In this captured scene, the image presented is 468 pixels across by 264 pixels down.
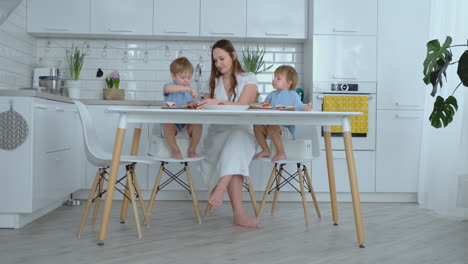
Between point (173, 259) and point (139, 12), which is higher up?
point (139, 12)

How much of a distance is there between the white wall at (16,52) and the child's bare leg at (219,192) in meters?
2.12

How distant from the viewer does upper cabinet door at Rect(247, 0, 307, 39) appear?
4.98 metres

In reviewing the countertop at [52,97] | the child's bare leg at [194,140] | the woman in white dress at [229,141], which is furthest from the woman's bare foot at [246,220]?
the countertop at [52,97]

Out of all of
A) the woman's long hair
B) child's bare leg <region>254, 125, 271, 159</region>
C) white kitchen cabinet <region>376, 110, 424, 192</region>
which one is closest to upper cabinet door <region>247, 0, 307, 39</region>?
white kitchen cabinet <region>376, 110, 424, 192</region>

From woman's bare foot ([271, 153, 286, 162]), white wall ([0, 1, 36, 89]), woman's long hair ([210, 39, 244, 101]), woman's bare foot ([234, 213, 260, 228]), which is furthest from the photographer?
white wall ([0, 1, 36, 89])

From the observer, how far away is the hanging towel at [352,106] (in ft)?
15.5

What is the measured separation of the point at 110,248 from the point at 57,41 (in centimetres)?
304

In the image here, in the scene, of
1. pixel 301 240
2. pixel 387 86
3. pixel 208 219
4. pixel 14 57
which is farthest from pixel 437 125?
pixel 14 57

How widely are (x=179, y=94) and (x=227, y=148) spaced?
54 cm

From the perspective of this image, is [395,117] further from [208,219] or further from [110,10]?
[110,10]

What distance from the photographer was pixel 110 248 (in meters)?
2.84

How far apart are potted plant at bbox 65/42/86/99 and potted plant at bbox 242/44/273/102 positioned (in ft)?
5.14

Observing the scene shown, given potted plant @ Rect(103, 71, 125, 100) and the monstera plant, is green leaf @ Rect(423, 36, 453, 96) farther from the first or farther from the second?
potted plant @ Rect(103, 71, 125, 100)

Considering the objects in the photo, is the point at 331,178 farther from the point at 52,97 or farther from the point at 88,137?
the point at 52,97
